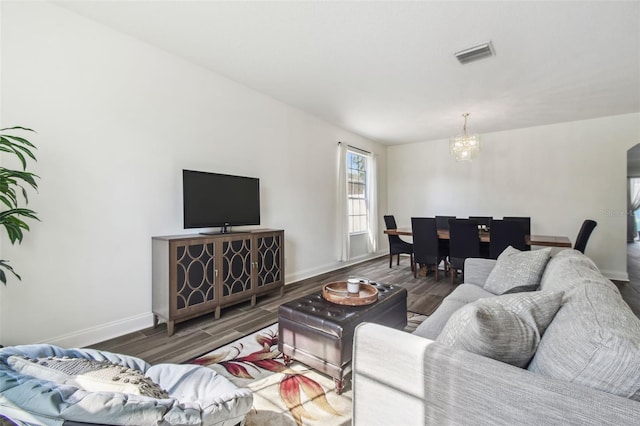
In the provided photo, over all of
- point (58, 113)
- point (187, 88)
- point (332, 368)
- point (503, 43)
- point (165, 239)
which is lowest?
point (332, 368)

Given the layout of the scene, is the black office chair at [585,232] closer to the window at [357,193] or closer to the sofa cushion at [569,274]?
the sofa cushion at [569,274]

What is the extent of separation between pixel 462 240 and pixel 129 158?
4278mm

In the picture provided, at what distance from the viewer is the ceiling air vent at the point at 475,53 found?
277 cm

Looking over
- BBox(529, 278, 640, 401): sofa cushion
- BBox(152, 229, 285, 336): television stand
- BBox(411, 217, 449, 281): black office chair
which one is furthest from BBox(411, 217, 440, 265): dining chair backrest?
BBox(529, 278, 640, 401): sofa cushion

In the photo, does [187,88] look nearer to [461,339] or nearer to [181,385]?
[181,385]

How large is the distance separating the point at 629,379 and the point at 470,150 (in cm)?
444

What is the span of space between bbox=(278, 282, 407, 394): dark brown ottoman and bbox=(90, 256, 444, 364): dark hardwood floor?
0.79m

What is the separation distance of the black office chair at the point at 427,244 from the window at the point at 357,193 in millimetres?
1523

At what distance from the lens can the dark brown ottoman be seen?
176 centimetres

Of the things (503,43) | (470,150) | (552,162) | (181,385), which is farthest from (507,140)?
(181,385)

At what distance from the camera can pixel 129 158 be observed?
8.67 ft

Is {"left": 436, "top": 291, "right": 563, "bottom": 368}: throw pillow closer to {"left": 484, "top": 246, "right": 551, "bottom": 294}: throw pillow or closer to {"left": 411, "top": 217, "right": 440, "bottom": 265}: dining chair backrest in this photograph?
{"left": 484, "top": 246, "right": 551, "bottom": 294}: throw pillow

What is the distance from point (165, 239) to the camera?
8.50ft

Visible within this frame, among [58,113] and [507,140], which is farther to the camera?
[507,140]
